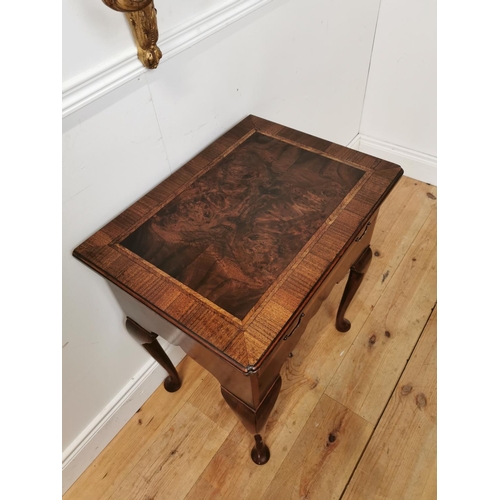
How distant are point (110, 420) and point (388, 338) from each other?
0.96 meters

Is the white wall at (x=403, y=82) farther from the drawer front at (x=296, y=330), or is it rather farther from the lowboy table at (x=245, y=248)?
the drawer front at (x=296, y=330)

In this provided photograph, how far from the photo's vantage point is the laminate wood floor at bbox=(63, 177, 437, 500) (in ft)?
3.62

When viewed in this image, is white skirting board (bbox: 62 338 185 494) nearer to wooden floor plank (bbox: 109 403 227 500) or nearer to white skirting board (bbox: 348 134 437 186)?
wooden floor plank (bbox: 109 403 227 500)

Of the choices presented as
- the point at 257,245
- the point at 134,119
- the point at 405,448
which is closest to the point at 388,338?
the point at 405,448

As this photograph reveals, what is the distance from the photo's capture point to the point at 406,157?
75.5 inches

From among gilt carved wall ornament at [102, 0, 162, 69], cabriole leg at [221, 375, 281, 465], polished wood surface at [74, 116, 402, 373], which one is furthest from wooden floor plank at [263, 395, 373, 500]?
gilt carved wall ornament at [102, 0, 162, 69]

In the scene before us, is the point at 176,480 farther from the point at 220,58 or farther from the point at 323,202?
the point at 220,58

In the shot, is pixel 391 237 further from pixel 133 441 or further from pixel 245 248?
A: pixel 133 441

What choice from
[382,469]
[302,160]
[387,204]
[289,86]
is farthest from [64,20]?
[387,204]

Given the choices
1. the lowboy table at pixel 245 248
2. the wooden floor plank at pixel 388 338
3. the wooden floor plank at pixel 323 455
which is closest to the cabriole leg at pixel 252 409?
the lowboy table at pixel 245 248

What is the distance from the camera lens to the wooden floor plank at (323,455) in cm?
109
